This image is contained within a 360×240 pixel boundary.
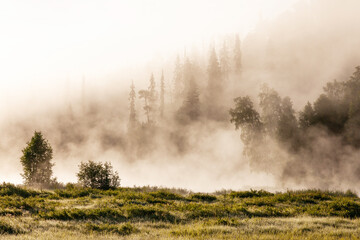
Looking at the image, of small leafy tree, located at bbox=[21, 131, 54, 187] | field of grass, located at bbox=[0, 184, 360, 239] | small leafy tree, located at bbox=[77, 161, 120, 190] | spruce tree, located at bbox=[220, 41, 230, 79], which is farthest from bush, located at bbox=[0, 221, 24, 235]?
spruce tree, located at bbox=[220, 41, 230, 79]

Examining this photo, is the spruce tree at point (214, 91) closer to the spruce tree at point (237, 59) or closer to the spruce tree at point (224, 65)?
the spruce tree at point (224, 65)

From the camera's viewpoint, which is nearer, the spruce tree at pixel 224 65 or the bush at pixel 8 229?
the bush at pixel 8 229

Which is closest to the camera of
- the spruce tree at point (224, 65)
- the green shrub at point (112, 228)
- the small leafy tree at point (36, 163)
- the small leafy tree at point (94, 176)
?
the green shrub at point (112, 228)

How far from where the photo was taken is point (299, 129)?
4322 centimetres

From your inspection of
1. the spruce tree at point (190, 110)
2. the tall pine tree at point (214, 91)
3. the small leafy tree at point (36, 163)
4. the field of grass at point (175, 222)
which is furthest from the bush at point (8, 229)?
the tall pine tree at point (214, 91)

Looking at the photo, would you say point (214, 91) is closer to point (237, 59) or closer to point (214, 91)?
point (214, 91)

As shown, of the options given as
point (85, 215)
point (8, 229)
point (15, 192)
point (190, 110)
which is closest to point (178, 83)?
point (190, 110)

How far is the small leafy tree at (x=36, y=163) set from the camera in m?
30.4

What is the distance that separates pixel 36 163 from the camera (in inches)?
1213

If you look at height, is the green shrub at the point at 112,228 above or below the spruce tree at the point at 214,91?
below

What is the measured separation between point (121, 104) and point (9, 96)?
53.1 meters

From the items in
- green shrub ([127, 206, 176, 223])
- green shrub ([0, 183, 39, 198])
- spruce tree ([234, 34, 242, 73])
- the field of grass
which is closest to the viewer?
the field of grass

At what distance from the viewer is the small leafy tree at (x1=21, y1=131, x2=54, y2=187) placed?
30.4 metres

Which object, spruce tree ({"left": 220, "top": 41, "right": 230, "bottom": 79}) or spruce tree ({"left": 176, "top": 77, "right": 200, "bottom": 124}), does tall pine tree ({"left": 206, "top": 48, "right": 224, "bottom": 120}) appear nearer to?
spruce tree ({"left": 220, "top": 41, "right": 230, "bottom": 79})
